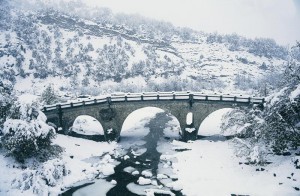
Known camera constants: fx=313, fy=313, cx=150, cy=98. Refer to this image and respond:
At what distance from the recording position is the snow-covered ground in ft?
91.6

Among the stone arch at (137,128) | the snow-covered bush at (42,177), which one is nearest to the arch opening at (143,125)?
the stone arch at (137,128)

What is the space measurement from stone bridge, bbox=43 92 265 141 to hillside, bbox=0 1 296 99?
3914 centimetres

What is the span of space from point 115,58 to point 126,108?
67898 millimetres

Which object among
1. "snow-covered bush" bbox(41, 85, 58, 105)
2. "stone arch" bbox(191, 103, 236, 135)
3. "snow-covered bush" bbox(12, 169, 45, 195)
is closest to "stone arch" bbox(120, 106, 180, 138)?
"stone arch" bbox(191, 103, 236, 135)

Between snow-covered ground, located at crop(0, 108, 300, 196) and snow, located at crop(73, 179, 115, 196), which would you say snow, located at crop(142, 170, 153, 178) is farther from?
snow, located at crop(73, 179, 115, 196)

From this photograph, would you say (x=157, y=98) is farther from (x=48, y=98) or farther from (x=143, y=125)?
(x=48, y=98)

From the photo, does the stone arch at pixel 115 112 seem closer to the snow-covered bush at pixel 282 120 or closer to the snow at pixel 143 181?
the snow-covered bush at pixel 282 120

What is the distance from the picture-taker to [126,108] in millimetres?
41656

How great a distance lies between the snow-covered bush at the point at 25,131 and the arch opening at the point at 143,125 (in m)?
14.1

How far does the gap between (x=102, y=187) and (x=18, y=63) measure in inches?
3015

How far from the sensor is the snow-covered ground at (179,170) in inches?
1099

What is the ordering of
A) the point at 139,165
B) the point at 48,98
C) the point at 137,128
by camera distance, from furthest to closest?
1. the point at 137,128
2. the point at 48,98
3. the point at 139,165

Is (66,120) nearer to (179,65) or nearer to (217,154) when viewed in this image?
(217,154)

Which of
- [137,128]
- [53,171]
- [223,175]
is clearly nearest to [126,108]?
[137,128]
